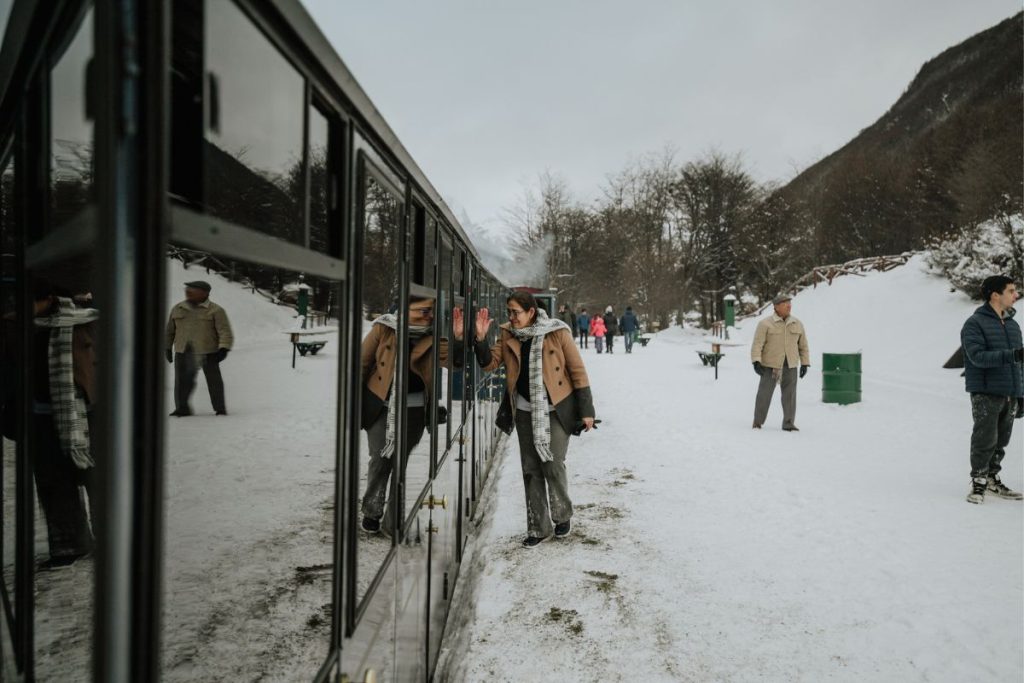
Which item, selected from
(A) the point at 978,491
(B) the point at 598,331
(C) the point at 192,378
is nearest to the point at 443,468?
(C) the point at 192,378

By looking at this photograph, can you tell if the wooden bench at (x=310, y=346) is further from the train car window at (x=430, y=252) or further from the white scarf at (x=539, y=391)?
the white scarf at (x=539, y=391)

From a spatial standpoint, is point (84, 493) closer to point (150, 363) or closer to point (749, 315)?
point (150, 363)

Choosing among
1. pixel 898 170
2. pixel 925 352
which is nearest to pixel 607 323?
pixel 925 352

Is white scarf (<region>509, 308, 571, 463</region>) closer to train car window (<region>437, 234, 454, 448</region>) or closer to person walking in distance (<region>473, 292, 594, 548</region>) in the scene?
person walking in distance (<region>473, 292, 594, 548</region>)

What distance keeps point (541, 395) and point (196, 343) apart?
3.46 m

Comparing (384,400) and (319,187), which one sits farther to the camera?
(384,400)

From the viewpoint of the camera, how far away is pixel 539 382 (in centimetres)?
427

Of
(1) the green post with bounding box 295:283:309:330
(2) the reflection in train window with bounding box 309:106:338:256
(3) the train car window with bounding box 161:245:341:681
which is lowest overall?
(3) the train car window with bounding box 161:245:341:681

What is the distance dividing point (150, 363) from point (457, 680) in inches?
104

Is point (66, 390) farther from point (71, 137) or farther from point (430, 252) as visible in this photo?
point (430, 252)

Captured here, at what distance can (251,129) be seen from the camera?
944 mm

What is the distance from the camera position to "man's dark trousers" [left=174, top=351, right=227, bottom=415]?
→ 2.75 feet

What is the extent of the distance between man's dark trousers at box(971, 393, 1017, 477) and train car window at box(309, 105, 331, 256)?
18.5 feet

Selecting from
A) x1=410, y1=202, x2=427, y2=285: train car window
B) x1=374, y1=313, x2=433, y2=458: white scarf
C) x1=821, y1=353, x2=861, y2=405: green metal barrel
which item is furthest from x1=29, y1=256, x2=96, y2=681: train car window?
x1=821, y1=353, x2=861, y2=405: green metal barrel
